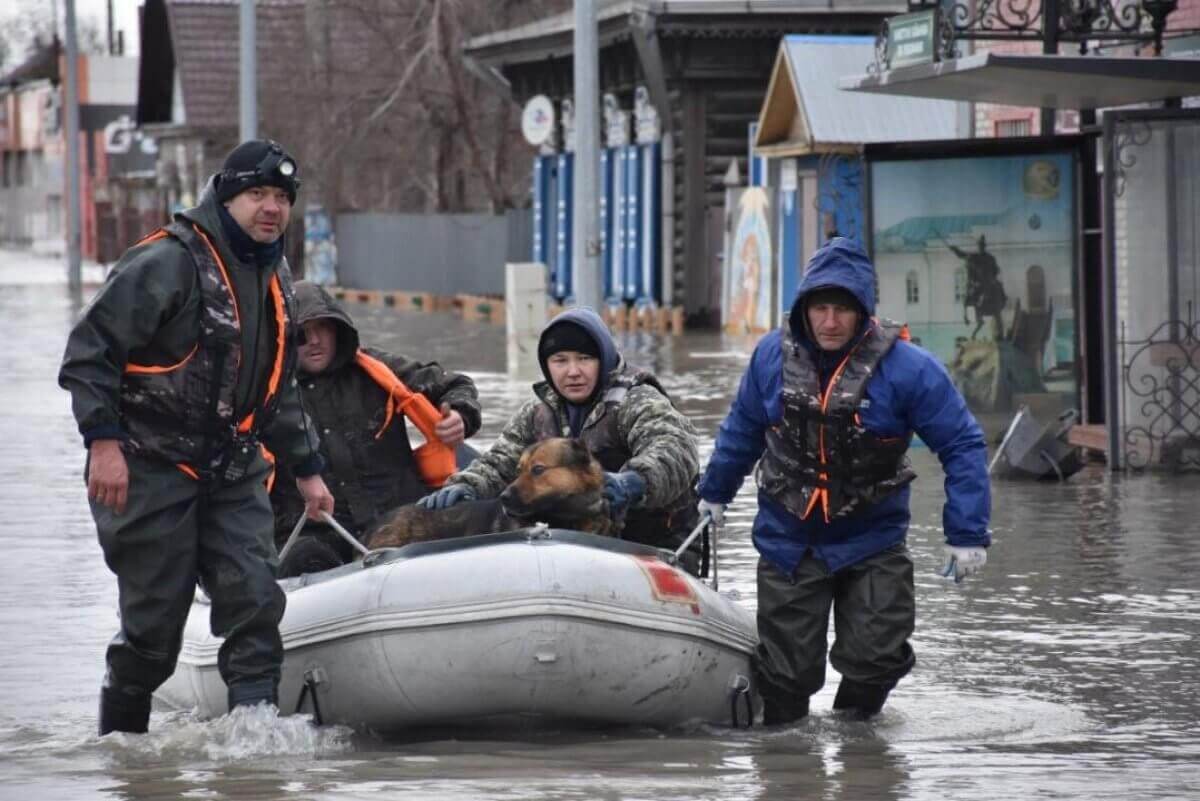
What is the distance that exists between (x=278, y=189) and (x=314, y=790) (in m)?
1.64

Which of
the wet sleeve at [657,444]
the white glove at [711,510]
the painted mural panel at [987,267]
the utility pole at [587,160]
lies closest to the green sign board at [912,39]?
the painted mural panel at [987,267]

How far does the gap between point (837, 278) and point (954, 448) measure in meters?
0.58

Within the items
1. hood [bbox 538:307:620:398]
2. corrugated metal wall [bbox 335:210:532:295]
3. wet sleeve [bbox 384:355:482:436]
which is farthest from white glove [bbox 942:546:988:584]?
corrugated metal wall [bbox 335:210:532:295]

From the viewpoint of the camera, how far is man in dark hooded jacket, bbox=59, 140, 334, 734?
21.8 feet

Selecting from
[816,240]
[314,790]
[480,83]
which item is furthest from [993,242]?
[480,83]

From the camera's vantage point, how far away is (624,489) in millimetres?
7551

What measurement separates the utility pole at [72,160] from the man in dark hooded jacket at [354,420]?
40.1 m

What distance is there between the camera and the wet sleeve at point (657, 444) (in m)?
7.64

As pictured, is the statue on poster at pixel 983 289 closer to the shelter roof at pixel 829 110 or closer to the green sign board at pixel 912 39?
the green sign board at pixel 912 39

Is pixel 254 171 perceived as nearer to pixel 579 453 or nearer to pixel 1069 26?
pixel 579 453

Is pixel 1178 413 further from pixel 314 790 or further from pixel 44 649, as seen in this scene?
pixel 314 790

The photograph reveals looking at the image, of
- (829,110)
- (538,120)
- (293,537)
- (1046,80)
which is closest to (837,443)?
(293,537)

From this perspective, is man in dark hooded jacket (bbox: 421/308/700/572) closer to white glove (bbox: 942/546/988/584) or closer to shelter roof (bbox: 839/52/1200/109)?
white glove (bbox: 942/546/988/584)

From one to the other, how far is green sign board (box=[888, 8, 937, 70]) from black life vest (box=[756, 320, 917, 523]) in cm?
819
